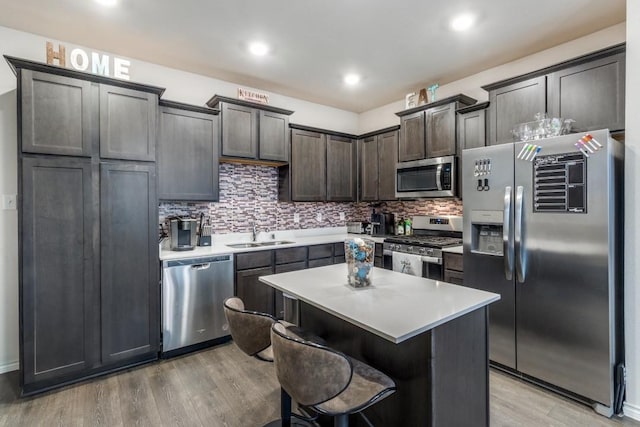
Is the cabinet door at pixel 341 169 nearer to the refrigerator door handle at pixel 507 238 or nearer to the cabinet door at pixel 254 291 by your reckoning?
the cabinet door at pixel 254 291

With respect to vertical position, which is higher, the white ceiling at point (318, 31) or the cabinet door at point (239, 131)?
the white ceiling at point (318, 31)

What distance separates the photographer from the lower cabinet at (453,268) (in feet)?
10.2

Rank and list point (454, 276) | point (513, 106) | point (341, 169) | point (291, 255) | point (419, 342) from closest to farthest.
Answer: point (419, 342) → point (513, 106) → point (454, 276) → point (291, 255) → point (341, 169)

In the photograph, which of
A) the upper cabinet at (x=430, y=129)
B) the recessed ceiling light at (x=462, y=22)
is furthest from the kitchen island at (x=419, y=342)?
the upper cabinet at (x=430, y=129)

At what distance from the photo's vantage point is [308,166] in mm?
4262

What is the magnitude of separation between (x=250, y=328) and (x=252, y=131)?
2575 millimetres

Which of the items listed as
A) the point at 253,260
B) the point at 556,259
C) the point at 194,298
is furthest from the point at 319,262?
the point at 556,259

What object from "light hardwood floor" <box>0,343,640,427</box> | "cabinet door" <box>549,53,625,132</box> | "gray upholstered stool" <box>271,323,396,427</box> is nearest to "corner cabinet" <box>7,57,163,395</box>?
"light hardwood floor" <box>0,343,640,427</box>

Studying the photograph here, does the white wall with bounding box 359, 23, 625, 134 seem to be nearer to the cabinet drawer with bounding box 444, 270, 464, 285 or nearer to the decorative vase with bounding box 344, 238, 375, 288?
the cabinet drawer with bounding box 444, 270, 464, 285

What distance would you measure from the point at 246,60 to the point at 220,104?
54 centimetres

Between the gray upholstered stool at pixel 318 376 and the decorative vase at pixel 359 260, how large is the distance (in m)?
0.63

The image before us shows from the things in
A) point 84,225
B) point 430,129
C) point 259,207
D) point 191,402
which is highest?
point 430,129

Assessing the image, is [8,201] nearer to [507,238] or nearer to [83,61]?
[83,61]

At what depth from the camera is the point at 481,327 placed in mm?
1657
